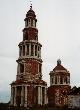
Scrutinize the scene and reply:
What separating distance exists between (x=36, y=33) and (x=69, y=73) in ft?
58.2

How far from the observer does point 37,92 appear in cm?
7494

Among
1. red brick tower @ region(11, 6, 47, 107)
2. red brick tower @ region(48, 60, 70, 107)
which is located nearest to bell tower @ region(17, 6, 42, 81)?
red brick tower @ region(11, 6, 47, 107)

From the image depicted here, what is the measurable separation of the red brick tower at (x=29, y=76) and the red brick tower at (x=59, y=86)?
12.7 metres

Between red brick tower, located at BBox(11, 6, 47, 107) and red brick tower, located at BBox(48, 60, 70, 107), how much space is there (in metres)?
12.7

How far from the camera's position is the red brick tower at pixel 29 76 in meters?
74.1

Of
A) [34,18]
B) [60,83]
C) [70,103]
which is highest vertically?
[34,18]

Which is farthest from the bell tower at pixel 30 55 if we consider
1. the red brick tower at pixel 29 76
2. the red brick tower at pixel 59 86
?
the red brick tower at pixel 59 86

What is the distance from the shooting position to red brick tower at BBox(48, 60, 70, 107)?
89.6 m

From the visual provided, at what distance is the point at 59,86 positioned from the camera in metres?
89.9

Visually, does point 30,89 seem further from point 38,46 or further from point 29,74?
point 38,46

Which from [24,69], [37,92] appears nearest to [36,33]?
[24,69]

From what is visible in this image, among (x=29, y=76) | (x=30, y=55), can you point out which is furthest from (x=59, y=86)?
(x=30, y=55)

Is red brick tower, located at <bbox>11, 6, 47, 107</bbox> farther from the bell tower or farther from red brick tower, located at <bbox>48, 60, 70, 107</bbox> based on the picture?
red brick tower, located at <bbox>48, 60, 70, 107</bbox>

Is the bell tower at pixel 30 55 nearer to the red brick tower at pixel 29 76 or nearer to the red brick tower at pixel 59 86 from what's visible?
the red brick tower at pixel 29 76
